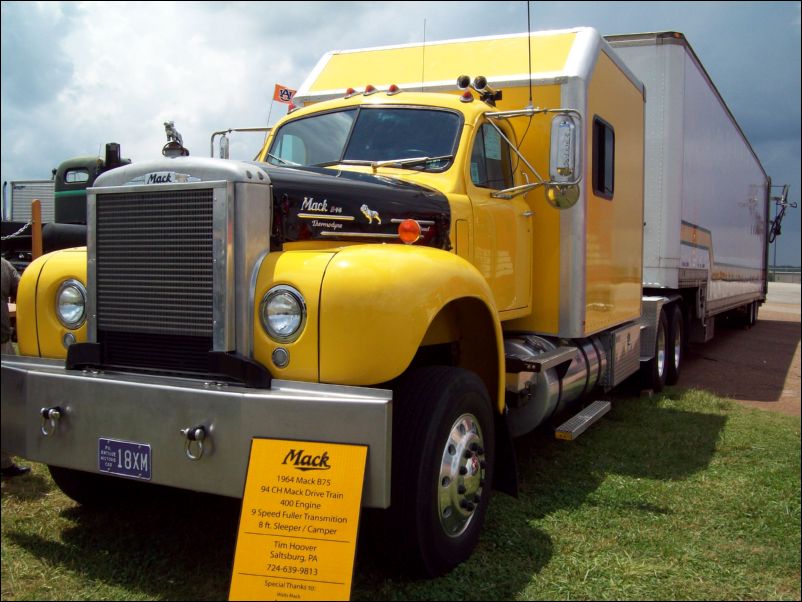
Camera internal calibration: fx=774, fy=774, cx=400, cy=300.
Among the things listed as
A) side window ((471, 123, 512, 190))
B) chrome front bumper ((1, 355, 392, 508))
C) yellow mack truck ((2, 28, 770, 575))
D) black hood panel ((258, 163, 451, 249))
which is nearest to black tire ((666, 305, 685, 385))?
yellow mack truck ((2, 28, 770, 575))

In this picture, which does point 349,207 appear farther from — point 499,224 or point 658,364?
point 658,364

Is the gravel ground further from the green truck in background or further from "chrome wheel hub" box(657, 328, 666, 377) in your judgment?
the green truck in background

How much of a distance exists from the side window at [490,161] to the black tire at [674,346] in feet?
15.9

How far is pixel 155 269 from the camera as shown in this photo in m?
3.53

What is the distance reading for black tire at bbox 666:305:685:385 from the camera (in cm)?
938

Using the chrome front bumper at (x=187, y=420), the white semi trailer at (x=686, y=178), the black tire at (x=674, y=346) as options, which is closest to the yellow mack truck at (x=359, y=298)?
the chrome front bumper at (x=187, y=420)

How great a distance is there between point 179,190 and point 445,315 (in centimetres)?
155

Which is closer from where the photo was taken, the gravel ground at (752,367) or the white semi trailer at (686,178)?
the white semi trailer at (686,178)

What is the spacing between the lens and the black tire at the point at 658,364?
8547 millimetres

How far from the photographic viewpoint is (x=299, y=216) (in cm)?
377

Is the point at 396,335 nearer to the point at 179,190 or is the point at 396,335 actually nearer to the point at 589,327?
the point at 179,190

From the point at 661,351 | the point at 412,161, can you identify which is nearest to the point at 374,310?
the point at 412,161

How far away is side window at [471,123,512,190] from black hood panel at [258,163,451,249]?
2.04 ft

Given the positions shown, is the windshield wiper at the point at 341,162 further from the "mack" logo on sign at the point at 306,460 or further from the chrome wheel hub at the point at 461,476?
the "mack" logo on sign at the point at 306,460
